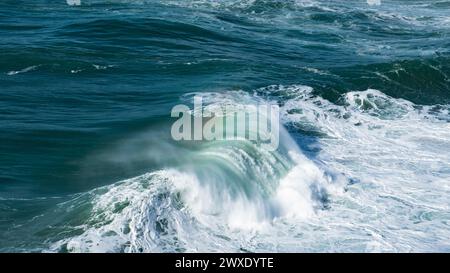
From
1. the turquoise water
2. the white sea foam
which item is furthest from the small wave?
the white sea foam

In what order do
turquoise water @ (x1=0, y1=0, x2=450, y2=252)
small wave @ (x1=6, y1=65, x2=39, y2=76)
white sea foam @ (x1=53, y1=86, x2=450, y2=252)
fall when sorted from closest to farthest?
white sea foam @ (x1=53, y1=86, x2=450, y2=252) < turquoise water @ (x1=0, y1=0, x2=450, y2=252) < small wave @ (x1=6, y1=65, x2=39, y2=76)

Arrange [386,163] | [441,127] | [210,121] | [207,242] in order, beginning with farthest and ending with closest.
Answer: [441,127] → [210,121] → [386,163] → [207,242]

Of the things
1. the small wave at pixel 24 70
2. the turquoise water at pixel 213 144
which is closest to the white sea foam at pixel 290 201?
the turquoise water at pixel 213 144

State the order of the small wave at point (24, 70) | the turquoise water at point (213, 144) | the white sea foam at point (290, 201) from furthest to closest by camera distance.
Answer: the small wave at point (24, 70)
the turquoise water at point (213, 144)
the white sea foam at point (290, 201)

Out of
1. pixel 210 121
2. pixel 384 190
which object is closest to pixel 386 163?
pixel 384 190

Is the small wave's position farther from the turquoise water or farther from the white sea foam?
the white sea foam

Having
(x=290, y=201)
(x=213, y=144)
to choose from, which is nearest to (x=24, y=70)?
(x=213, y=144)

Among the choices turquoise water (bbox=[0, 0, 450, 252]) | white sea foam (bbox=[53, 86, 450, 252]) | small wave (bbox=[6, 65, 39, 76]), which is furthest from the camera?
small wave (bbox=[6, 65, 39, 76])

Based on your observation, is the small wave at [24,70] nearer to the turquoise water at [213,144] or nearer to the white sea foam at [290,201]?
the turquoise water at [213,144]
